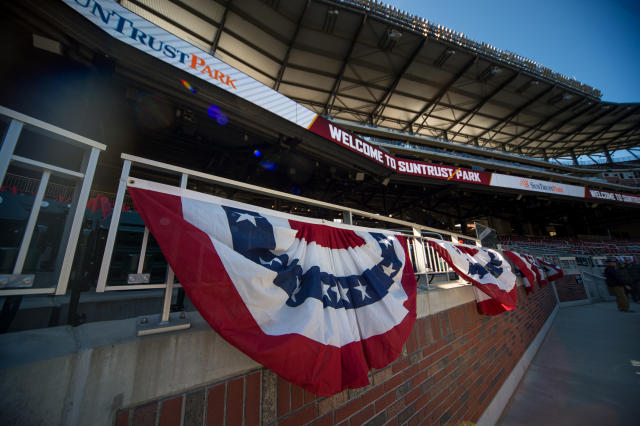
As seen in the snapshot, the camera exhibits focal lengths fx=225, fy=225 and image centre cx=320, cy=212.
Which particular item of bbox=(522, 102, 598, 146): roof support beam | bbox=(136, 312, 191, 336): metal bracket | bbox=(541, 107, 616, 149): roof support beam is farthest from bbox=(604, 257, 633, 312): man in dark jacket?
bbox=(541, 107, 616, 149): roof support beam

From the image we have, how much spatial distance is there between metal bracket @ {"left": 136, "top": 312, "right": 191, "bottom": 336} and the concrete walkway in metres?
4.26

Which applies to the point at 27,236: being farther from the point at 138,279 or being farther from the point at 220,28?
the point at 220,28

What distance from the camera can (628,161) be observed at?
110 ft

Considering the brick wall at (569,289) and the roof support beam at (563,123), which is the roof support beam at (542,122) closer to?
the roof support beam at (563,123)

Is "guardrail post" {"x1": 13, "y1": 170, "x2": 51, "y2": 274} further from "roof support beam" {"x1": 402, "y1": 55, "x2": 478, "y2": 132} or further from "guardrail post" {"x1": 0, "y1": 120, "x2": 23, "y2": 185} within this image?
"roof support beam" {"x1": 402, "y1": 55, "x2": 478, "y2": 132}

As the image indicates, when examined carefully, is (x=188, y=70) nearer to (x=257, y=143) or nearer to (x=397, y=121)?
(x=257, y=143)

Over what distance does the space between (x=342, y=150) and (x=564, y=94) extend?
25058 mm

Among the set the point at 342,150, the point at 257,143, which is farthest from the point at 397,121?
the point at 257,143

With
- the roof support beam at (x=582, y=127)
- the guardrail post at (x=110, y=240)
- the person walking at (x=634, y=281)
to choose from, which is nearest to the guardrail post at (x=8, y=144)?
the guardrail post at (x=110, y=240)

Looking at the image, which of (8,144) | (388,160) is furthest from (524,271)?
(8,144)

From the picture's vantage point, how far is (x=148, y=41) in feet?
12.3

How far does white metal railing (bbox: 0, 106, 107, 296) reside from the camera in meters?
0.86

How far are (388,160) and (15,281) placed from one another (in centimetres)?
823

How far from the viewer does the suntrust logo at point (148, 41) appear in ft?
10.9
